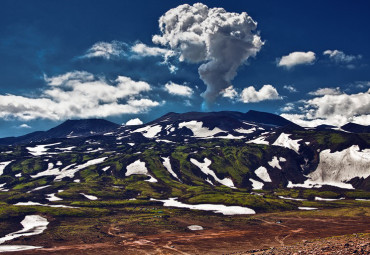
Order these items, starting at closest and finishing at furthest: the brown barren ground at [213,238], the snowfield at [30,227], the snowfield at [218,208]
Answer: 1. the brown barren ground at [213,238]
2. the snowfield at [30,227]
3. the snowfield at [218,208]

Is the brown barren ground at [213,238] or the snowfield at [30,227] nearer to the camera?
the brown barren ground at [213,238]

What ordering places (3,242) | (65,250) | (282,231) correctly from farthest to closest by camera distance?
(282,231)
(3,242)
(65,250)

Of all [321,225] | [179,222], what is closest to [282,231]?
[321,225]

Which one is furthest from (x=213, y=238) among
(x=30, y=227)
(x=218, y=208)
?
(x=218, y=208)

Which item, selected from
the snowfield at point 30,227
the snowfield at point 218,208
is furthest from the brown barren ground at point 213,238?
the snowfield at point 218,208

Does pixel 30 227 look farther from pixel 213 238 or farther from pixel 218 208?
pixel 218 208

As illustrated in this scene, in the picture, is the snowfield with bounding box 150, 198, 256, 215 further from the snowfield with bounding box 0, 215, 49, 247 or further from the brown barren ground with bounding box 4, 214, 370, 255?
the snowfield with bounding box 0, 215, 49, 247

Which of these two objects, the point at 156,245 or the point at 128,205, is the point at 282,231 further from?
the point at 128,205

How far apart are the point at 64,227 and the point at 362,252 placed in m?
106

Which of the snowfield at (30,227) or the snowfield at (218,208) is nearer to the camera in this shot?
the snowfield at (30,227)

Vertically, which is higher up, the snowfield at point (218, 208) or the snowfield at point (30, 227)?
the snowfield at point (30, 227)

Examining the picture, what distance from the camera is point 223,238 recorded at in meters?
89.9

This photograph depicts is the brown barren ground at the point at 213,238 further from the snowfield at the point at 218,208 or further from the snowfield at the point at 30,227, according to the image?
the snowfield at the point at 218,208

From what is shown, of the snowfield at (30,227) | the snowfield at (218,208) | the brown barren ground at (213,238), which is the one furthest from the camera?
the snowfield at (218,208)
